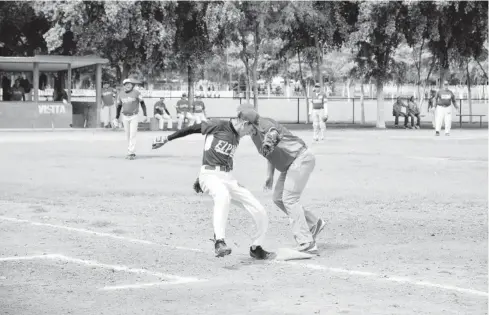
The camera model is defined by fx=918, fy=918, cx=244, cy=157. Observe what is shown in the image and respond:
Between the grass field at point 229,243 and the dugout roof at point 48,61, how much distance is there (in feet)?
55.2

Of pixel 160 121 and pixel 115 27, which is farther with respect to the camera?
pixel 160 121

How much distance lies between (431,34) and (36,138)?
71.5 ft

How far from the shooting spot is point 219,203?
369 inches

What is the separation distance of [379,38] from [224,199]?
3642cm

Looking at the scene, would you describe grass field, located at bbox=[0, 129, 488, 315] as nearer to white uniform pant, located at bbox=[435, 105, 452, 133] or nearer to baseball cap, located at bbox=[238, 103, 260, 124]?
baseball cap, located at bbox=[238, 103, 260, 124]

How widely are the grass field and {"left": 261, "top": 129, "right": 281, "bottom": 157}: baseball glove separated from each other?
3.79 ft

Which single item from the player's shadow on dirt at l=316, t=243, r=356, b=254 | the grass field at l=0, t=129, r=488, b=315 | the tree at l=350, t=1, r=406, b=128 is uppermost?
the tree at l=350, t=1, r=406, b=128

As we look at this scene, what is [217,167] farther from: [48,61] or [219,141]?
[48,61]

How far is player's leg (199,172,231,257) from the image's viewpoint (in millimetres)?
9242

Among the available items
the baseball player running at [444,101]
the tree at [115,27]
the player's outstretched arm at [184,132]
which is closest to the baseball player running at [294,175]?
the player's outstretched arm at [184,132]

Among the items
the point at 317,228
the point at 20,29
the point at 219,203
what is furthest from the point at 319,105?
the point at 20,29

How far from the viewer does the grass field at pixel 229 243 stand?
749cm

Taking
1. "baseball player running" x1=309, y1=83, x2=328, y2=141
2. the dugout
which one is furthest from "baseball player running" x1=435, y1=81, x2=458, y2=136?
the dugout

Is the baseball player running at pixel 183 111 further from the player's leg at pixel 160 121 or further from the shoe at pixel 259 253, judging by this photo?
the shoe at pixel 259 253
